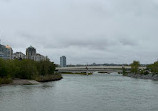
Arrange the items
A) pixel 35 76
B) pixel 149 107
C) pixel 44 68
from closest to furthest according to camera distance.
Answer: pixel 149 107
pixel 35 76
pixel 44 68

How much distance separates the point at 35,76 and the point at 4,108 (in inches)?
2174

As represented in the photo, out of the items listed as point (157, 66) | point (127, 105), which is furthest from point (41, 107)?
point (157, 66)

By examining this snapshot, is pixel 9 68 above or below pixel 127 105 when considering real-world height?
above

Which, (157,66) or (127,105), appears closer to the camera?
(127,105)

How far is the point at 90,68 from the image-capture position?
531 feet

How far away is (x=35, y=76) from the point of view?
8581 centimetres

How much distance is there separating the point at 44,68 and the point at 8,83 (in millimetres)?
35222

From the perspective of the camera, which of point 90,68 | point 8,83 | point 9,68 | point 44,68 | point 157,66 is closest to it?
point 8,83

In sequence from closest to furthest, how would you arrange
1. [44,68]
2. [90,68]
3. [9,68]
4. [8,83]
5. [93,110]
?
1. [93,110]
2. [8,83]
3. [9,68]
4. [44,68]
5. [90,68]

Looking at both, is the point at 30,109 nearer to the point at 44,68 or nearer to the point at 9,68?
the point at 9,68

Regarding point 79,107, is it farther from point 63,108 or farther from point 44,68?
point 44,68

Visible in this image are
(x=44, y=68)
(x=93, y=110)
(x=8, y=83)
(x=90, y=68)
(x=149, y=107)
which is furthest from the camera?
(x=90, y=68)

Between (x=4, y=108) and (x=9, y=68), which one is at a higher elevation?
(x=9, y=68)

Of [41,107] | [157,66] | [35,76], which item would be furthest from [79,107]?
[157,66]
